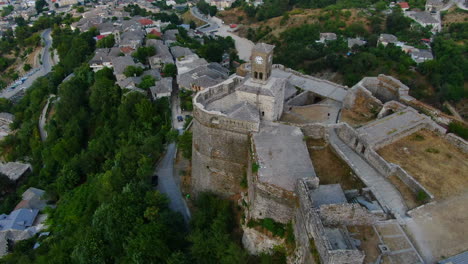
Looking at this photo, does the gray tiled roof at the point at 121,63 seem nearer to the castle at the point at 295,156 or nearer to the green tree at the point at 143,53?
the green tree at the point at 143,53

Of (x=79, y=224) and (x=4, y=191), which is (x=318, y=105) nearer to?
(x=79, y=224)

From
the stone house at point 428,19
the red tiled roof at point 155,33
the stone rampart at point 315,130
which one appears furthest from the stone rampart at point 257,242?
the stone house at point 428,19

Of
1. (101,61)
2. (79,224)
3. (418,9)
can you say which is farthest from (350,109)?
(418,9)

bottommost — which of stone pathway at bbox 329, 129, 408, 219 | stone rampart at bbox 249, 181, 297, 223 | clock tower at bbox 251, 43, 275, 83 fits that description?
stone rampart at bbox 249, 181, 297, 223

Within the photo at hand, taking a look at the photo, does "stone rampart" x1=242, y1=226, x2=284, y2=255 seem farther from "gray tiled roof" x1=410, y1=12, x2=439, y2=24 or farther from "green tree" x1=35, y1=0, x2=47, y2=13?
"green tree" x1=35, y1=0, x2=47, y2=13

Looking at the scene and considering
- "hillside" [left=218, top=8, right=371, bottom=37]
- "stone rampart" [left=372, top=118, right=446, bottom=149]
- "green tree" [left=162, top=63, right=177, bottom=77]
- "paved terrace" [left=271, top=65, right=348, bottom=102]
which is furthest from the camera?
"hillside" [left=218, top=8, right=371, bottom=37]

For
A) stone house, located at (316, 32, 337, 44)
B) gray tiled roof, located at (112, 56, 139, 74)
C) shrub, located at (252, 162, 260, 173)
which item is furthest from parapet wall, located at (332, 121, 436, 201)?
stone house, located at (316, 32, 337, 44)
